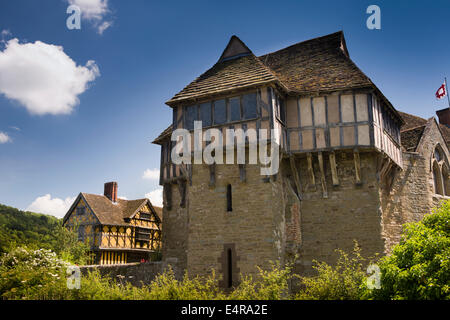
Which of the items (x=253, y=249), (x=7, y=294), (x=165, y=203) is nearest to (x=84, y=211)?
(x=165, y=203)

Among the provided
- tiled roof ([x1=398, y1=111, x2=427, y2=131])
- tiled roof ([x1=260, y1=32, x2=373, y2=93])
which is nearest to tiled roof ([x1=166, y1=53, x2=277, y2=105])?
tiled roof ([x1=260, y1=32, x2=373, y2=93])

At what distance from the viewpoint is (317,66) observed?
55.4 ft

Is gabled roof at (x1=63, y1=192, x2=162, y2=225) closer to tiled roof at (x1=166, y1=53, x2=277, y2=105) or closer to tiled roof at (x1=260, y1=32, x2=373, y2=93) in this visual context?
tiled roof at (x1=166, y1=53, x2=277, y2=105)

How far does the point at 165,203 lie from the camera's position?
20.6 metres

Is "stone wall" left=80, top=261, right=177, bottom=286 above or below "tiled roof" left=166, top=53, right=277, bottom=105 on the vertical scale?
below

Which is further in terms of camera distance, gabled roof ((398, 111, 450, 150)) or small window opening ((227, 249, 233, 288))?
gabled roof ((398, 111, 450, 150))

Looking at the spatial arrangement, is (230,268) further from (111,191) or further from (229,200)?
(111,191)

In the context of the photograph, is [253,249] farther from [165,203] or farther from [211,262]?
[165,203]

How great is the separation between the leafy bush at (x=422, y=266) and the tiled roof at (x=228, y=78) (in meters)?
6.76

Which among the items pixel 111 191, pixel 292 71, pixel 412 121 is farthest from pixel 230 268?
pixel 111 191

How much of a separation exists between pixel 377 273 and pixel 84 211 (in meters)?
23.9

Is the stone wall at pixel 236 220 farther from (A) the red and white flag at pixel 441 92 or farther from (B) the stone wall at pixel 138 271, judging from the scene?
(A) the red and white flag at pixel 441 92

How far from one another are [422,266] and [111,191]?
26.3 metres

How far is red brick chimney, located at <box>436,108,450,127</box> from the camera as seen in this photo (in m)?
27.3
